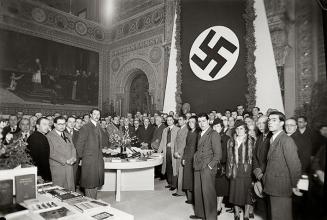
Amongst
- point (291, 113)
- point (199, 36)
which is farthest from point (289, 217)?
point (199, 36)

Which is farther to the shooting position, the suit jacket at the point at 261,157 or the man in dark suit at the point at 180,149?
the man in dark suit at the point at 180,149

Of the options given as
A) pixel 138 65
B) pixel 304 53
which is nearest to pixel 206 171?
pixel 304 53

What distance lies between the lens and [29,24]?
32.3ft

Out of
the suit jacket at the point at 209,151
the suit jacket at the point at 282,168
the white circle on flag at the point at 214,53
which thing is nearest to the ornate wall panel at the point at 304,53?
the white circle on flag at the point at 214,53

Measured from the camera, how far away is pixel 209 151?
3510 mm

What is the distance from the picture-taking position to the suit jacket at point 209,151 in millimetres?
3408

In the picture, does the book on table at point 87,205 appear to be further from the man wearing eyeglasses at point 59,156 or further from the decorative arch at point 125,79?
the decorative arch at point 125,79

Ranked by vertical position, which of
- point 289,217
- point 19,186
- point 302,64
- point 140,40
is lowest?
point 289,217

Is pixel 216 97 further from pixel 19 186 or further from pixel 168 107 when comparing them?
pixel 19 186

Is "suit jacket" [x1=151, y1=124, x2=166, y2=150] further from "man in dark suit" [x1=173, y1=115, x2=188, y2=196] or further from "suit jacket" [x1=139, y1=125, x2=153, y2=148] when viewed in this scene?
"man in dark suit" [x1=173, y1=115, x2=188, y2=196]

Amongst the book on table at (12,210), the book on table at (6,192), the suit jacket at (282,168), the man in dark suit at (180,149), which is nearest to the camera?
the book on table at (12,210)

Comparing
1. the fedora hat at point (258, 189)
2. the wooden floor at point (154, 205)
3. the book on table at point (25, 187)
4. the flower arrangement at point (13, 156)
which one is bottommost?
the wooden floor at point (154, 205)

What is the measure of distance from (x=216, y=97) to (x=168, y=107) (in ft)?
5.90

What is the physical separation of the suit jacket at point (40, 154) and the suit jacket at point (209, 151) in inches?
80.7
